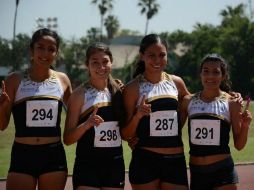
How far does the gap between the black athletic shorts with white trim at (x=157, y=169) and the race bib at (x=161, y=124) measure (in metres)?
0.22

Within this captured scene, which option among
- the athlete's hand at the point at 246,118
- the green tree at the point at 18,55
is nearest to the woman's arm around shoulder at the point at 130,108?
the athlete's hand at the point at 246,118

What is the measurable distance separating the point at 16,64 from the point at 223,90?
59332 millimetres

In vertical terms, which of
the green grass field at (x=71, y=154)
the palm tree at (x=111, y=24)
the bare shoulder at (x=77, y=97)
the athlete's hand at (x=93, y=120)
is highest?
the palm tree at (x=111, y=24)

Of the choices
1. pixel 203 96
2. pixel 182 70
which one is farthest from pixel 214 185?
pixel 182 70

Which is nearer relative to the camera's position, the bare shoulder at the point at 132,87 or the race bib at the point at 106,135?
the race bib at the point at 106,135

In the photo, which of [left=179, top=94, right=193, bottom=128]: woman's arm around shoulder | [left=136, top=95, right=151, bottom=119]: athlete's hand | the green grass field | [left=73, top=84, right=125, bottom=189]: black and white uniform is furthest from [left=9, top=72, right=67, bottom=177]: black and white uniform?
the green grass field

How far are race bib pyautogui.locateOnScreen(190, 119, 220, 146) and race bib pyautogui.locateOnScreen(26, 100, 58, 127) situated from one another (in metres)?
1.49

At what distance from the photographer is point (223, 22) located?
53.4 m

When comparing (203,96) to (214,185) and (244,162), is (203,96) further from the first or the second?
(244,162)

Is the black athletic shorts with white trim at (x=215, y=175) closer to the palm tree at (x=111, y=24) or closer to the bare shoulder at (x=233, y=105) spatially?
the bare shoulder at (x=233, y=105)

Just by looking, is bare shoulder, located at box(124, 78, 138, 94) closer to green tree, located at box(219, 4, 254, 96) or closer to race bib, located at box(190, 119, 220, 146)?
race bib, located at box(190, 119, 220, 146)

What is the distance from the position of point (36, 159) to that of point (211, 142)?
179 centimetres

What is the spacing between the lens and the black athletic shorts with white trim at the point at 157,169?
4820 mm

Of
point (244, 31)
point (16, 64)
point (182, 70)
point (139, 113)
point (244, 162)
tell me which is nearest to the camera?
point (139, 113)
